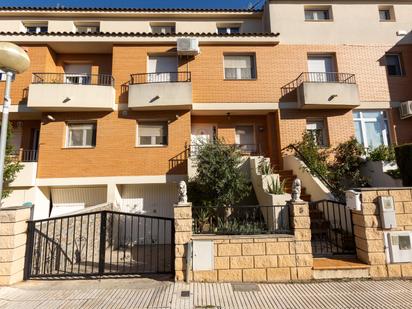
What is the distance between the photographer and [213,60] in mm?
13008

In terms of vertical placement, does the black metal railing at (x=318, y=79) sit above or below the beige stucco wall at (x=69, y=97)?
above

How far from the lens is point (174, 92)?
38.6ft

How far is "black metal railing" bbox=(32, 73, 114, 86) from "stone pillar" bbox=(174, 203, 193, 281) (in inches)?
353

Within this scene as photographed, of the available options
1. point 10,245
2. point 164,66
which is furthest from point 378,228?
point 164,66

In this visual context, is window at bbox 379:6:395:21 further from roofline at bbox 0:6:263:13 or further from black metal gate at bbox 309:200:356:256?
black metal gate at bbox 309:200:356:256

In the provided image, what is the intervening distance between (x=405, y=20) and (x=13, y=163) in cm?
2146

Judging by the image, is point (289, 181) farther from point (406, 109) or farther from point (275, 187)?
point (406, 109)

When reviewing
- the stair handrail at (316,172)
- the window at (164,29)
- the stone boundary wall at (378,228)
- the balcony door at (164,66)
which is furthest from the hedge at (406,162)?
the window at (164,29)

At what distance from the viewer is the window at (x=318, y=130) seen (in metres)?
12.8

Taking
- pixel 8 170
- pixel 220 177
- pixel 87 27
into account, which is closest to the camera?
pixel 220 177

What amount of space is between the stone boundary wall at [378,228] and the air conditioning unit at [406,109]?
8.97m

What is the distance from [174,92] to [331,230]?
28.2ft

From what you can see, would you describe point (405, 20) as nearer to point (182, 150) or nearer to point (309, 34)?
point (309, 34)

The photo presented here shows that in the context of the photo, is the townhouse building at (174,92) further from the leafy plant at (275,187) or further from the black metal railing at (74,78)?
the leafy plant at (275,187)
